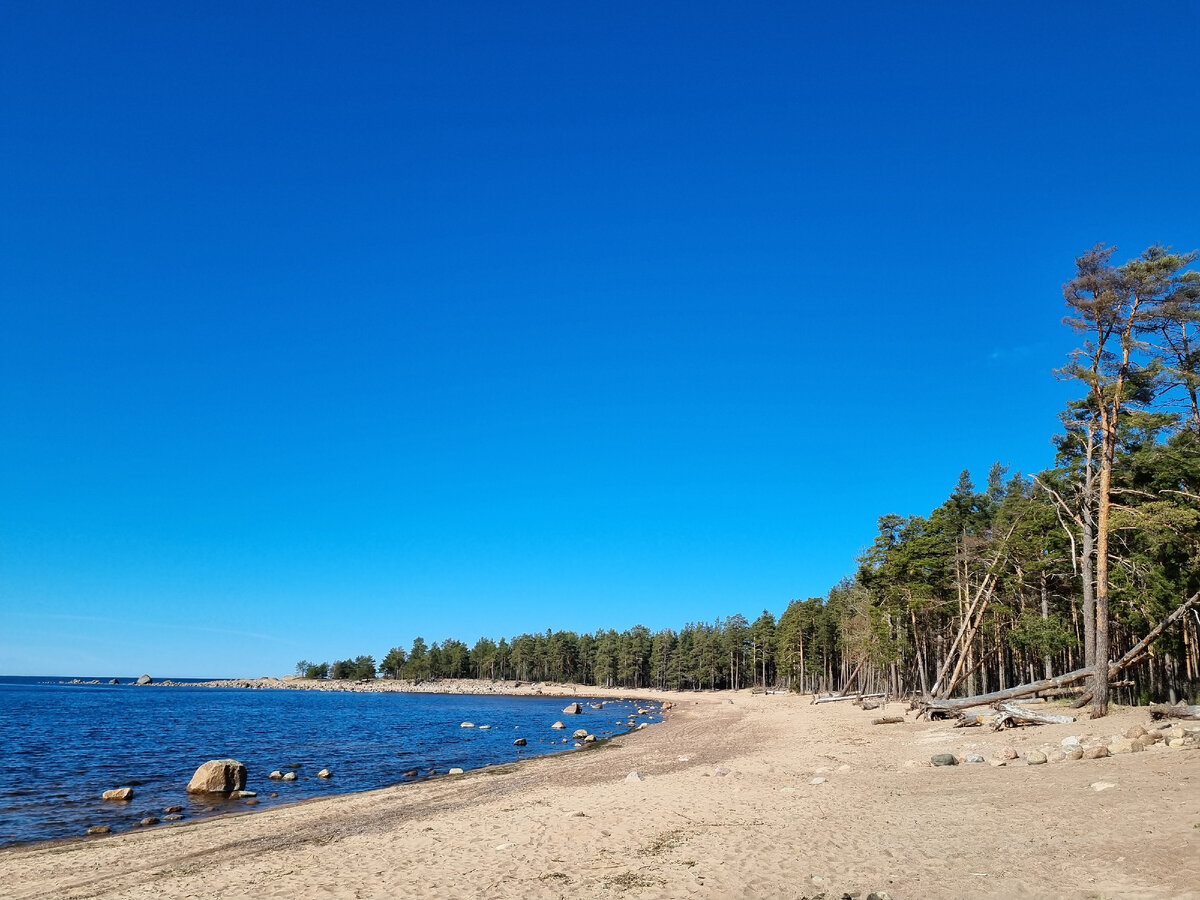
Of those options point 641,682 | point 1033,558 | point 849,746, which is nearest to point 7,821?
point 849,746

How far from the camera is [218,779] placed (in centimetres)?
2680

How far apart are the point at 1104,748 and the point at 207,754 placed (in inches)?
1726

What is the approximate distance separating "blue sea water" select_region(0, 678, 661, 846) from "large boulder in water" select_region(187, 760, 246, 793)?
59 cm

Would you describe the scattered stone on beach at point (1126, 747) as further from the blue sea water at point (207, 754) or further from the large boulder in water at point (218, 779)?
the large boulder in water at point (218, 779)

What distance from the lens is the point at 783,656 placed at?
103500mm

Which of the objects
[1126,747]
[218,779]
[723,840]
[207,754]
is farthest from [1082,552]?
[207,754]

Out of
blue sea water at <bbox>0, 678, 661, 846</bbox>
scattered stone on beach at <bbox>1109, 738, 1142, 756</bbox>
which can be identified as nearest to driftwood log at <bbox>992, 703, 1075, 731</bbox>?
scattered stone on beach at <bbox>1109, 738, 1142, 756</bbox>

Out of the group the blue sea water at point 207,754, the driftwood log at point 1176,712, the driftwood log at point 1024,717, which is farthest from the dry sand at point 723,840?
the blue sea water at point 207,754

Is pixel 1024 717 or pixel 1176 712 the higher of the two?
pixel 1176 712

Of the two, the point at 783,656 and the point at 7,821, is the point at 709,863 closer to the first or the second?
the point at 7,821

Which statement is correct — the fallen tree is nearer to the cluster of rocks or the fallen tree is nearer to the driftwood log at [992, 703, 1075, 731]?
the driftwood log at [992, 703, 1075, 731]

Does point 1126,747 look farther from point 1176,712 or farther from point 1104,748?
point 1176,712

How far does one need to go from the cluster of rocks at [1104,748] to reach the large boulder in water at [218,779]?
86.8 ft

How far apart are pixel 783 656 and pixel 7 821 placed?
317 feet
